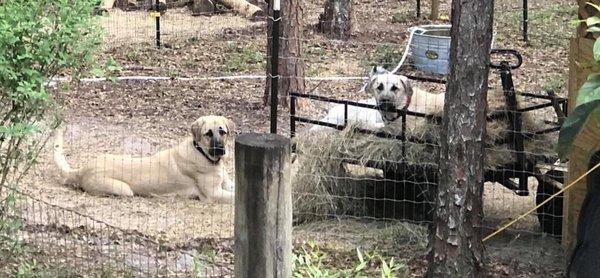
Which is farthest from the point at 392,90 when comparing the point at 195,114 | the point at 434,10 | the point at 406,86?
the point at 434,10

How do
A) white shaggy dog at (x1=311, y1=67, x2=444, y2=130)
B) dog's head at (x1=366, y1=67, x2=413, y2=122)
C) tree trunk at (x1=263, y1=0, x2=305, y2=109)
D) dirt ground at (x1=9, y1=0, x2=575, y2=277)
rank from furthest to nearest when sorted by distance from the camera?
tree trunk at (x1=263, y1=0, x2=305, y2=109) → dog's head at (x1=366, y1=67, x2=413, y2=122) → white shaggy dog at (x1=311, y1=67, x2=444, y2=130) → dirt ground at (x1=9, y1=0, x2=575, y2=277)

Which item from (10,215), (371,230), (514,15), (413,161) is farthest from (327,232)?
(514,15)

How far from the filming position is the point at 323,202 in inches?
262

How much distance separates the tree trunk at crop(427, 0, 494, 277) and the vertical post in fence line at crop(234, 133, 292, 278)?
1908 millimetres

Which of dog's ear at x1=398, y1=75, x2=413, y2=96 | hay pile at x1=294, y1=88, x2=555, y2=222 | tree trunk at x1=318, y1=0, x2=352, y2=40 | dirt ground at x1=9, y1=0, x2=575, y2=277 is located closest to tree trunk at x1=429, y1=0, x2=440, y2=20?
dirt ground at x1=9, y1=0, x2=575, y2=277

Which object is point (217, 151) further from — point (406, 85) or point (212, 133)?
point (406, 85)

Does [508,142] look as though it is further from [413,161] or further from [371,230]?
[371,230]

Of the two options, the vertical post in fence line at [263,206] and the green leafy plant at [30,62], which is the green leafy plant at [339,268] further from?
the vertical post in fence line at [263,206]

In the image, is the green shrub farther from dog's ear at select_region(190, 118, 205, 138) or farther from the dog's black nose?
dog's ear at select_region(190, 118, 205, 138)

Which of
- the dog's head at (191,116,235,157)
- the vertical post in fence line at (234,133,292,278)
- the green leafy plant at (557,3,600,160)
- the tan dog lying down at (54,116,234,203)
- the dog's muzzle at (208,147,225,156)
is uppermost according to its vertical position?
the green leafy plant at (557,3,600,160)

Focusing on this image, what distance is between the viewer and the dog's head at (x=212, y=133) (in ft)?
24.6

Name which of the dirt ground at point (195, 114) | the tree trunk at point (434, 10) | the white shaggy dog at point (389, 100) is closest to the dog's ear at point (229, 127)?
the dirt ground at point (195, 114)

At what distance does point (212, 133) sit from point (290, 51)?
8.48 ft

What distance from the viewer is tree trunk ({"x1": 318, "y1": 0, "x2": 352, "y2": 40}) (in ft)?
47.0
